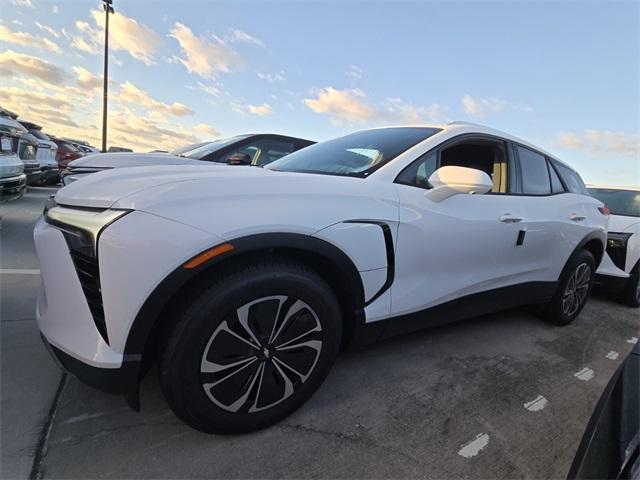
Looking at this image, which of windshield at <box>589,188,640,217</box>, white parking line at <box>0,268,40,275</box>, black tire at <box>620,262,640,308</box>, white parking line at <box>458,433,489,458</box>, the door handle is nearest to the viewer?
white parking line at <box>458,433,489,458</box>

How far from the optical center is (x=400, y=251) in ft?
6.74

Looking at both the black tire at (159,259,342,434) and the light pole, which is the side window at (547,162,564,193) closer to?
the black tire at (159,259,342,434)

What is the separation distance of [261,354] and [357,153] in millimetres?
1447

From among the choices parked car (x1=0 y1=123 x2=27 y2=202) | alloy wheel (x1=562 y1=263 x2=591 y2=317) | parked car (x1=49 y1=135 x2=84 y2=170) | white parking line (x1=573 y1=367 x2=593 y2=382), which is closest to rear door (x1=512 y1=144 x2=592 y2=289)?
alloy wheel (x1=562 y1=263 x2=591 y2=317)

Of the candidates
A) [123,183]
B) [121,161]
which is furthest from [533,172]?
[121,161]

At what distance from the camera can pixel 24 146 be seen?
6898 mm

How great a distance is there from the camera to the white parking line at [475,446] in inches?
71.3

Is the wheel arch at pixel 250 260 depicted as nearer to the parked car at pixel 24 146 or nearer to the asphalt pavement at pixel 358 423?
the asphalt pavement at pixel 358 423

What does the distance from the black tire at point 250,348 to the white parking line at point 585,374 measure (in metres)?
1.98

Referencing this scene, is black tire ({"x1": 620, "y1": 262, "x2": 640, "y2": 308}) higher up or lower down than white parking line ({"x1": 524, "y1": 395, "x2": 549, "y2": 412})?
higher up

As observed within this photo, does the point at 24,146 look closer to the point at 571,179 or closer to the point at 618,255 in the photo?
the point at 571,179

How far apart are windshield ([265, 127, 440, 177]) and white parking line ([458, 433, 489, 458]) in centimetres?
148

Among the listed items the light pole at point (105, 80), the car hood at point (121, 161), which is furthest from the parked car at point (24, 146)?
the light pole at point (105, 80)

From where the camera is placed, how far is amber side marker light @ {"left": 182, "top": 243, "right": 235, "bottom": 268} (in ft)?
4.90
